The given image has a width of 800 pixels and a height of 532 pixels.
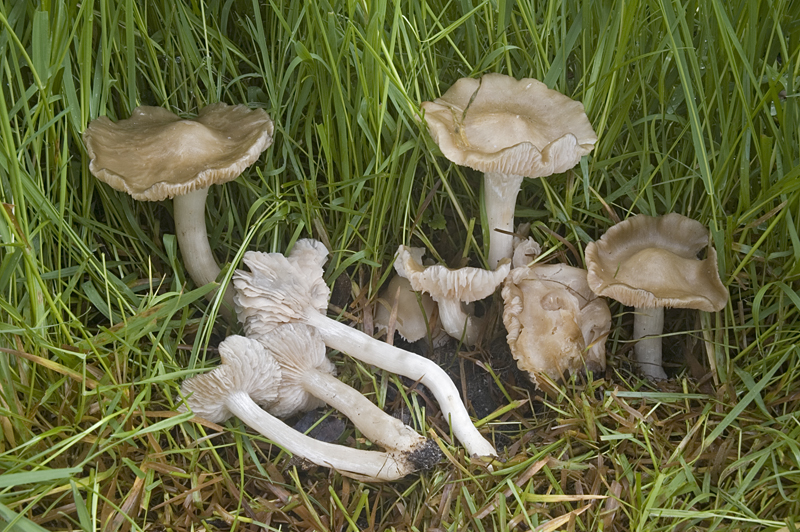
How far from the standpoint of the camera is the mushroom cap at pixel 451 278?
7.30 ft

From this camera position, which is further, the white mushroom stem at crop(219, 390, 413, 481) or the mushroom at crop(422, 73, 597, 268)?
the white mushroom stem at crop(219, 390, 413, 481)

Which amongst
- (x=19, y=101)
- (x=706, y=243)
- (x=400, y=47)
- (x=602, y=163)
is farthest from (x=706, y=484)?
(x=19, y=101)

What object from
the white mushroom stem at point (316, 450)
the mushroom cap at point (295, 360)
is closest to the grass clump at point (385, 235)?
the white mushroom stem at point (316, 450)

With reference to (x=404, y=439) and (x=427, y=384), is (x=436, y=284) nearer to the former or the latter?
(x=427, y=384)

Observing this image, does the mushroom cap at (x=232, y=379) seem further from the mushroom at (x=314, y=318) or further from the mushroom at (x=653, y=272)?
the mushroom at (x=653, y=272)

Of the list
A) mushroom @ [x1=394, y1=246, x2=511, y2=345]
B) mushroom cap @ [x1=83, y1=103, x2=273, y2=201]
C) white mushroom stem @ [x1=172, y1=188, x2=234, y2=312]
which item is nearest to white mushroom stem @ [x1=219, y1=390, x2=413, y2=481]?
white mushroom stem @ [x1=172, y1=188, x2=234, y2=312]

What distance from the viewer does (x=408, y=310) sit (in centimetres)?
254

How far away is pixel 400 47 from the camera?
226 centimetres

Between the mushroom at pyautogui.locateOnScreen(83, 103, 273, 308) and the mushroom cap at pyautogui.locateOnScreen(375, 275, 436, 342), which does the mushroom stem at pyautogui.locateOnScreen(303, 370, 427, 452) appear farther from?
the mushroom at pyautogui.locateOnScreen(83, 103, 273, 308)

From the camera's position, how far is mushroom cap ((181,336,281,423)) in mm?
2057

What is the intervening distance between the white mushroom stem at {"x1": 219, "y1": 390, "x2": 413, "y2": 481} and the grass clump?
0.06 meters

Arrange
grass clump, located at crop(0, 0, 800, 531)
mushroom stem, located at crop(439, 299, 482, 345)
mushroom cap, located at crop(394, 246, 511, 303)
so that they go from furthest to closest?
mushroom stem, located at crop(439, 299, 482, 345), mushroom cap, located at crop(394, 246, 511, 303), grass clump, located at crop(0, 0, 800, 531)

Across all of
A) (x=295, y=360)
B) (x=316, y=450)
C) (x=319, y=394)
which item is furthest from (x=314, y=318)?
(x=316, y=450)

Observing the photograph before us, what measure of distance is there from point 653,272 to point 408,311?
946mm
